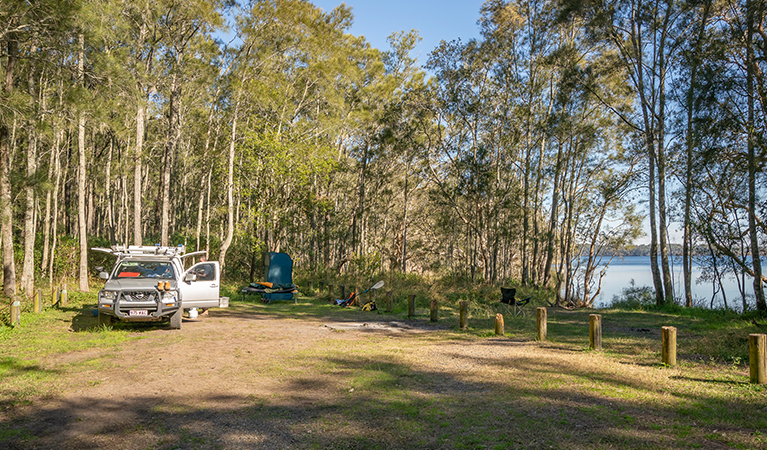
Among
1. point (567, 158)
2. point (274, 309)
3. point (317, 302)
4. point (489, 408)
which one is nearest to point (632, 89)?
point (567, 158)

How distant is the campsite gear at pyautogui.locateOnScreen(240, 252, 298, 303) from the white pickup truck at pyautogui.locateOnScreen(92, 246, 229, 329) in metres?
5.46

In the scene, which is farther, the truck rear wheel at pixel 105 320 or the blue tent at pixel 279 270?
the blue tent at pixel 279 270

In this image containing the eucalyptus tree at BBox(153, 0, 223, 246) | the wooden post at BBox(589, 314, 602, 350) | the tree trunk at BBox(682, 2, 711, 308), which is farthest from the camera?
the eucalyptus tree at BBox(153, 0, 223, 246)

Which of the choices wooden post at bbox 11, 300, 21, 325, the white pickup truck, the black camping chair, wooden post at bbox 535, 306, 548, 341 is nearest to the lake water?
the black camping chair

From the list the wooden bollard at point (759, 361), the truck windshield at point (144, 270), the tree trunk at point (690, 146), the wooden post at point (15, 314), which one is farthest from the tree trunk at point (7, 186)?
the tree trunk at point (690, 146)

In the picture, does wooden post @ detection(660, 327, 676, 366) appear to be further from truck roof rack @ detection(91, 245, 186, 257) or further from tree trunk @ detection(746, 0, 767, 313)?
truck roof rack @ detection(91, 245, 186, 257)

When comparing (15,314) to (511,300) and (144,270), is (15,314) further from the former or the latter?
(511,300)

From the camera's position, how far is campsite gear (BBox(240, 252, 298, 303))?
1759 cm

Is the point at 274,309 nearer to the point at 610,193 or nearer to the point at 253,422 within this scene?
the point at 253,422

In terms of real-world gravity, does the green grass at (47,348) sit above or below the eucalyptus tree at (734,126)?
below

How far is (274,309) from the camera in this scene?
15.5m

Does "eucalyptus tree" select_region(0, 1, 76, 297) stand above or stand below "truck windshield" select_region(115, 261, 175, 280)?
above

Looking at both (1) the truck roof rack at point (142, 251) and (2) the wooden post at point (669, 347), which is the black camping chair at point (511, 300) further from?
(1) the truck roof rack at point (142, 251)

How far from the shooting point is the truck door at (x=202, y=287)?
11.6m
